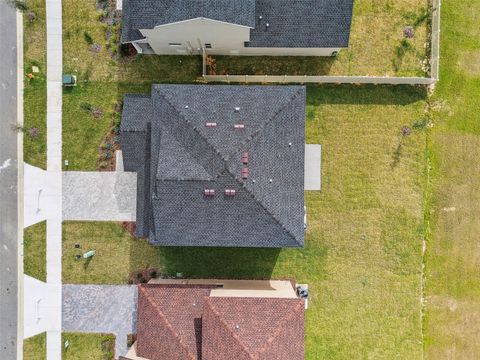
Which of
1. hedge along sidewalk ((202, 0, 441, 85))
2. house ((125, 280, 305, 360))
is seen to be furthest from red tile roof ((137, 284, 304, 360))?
hedge along sidewalk ((202, 0, 441, 85))

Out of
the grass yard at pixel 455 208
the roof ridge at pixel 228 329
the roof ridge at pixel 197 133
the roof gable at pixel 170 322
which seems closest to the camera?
the roof ridge at pixel 228 329

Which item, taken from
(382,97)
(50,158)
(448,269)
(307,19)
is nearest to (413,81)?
(382,97)

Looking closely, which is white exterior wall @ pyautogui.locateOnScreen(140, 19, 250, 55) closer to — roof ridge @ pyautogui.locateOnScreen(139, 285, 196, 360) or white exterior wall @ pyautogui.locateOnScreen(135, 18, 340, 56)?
white exterior wall @ pyautogui.locateOnScreen(135, 18, 340, 56)

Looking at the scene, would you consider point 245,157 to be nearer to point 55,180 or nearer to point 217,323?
point 217,323

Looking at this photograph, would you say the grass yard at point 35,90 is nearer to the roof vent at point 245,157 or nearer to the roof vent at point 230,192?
the roof vent at point 230,192

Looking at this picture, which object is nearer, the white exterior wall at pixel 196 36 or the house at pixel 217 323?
the house at pixel 217 323

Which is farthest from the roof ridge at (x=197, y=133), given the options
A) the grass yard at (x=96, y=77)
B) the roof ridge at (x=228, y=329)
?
the roof ridge at (x=228, y=329)

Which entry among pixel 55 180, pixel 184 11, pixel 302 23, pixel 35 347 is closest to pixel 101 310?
pixel 35 347
